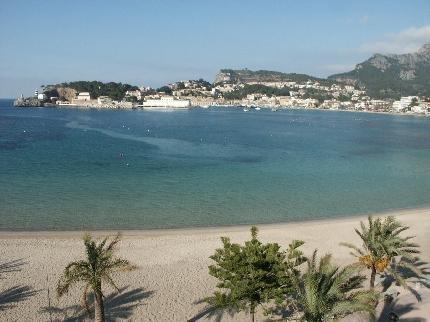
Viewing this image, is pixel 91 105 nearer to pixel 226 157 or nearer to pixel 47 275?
pixel 226 157

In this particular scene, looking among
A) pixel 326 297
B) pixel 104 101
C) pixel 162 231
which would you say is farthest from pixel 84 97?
pixel 326 297

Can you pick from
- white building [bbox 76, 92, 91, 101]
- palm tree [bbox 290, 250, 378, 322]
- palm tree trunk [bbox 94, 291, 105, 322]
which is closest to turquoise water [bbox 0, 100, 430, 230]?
palm tree trunk [bbox 94, 291, 105, 322]

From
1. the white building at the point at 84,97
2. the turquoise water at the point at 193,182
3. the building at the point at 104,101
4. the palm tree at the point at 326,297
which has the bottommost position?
the turquoise water at the point at 193,182

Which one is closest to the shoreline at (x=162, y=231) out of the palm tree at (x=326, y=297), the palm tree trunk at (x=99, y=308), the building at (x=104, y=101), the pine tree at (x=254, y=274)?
the palm tree trunk at (x=99, y=308)

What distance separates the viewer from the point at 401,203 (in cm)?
3325

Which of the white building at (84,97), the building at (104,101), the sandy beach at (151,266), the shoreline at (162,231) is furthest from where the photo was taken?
the white building at (84,97)

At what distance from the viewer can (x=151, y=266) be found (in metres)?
19.1

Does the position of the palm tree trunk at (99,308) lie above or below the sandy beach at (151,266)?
above

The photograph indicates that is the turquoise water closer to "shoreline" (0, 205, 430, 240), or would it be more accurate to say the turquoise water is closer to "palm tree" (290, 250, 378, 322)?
"shoreline" (0, 205, 430, 240)

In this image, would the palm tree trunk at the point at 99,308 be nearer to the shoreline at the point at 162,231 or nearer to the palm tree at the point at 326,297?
the palm tree at the point at 326,297

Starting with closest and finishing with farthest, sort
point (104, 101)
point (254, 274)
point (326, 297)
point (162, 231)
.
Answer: point (326, 297) → point (254, 274) → point (162, 231) → point (104, 101)

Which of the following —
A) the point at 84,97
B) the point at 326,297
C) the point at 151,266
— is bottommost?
the point at 151,266

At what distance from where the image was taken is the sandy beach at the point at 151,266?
1520 cm

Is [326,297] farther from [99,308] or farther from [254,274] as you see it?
[99,308]
